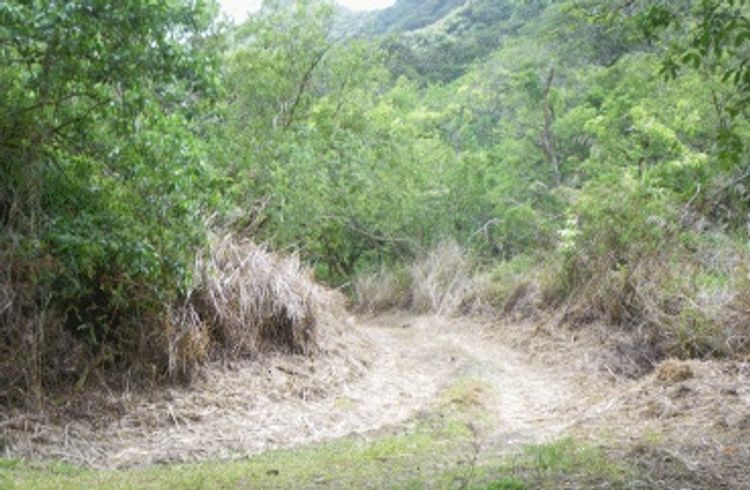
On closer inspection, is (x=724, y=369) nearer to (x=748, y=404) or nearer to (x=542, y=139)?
(x=748, y=404)

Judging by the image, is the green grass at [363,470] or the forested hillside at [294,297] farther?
the forested hillside at [294,297]

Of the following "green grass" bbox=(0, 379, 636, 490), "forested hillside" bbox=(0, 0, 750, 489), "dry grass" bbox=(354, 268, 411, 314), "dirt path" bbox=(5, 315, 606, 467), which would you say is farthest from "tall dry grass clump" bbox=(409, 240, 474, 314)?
"green grass" bbox=(0, 379, 636, 490)

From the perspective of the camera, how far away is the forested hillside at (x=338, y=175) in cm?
662

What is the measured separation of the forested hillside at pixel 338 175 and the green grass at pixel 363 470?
1888 millimetres

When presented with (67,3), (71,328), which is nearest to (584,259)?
(71,328)

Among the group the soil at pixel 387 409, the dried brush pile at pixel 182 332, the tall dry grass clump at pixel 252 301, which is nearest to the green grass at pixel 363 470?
the soil at pixel 387 409

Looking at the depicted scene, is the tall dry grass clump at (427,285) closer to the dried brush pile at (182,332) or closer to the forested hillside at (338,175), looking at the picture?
the forested hillside at (338,175)

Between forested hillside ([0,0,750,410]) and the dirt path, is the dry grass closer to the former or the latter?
forested hillside ([0,0,750,410])

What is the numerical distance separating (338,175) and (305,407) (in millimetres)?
11933

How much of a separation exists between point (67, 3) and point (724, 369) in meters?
7.24

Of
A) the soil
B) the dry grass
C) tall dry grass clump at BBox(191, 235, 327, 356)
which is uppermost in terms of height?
tall dry grass clump at BBox(191, 235, 327, 356)

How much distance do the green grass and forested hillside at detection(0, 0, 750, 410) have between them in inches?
74.3

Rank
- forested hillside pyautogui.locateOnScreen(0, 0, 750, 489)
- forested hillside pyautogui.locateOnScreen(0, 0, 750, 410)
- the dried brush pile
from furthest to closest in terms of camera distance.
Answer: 1. the dried brush pile
2. forested hillside pyautogui.locateOnScreen(0, 0, 750, 410)
3. forested hillside pyautogui.locateOnScreen(0, 0, 750, 489)

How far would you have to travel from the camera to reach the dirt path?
22.0ft
